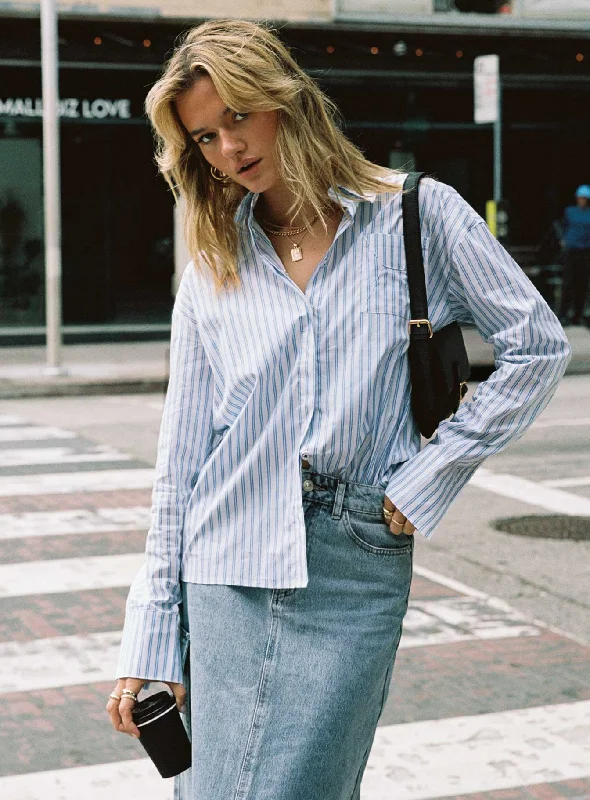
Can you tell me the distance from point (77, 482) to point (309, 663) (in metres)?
7.16

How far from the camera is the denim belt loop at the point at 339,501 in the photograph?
2.38 metres

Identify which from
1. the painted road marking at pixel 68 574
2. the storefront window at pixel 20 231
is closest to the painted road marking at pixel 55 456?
the painted road marking at pixel 68 574

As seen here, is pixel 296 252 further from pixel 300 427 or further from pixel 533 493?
pixel 533 493

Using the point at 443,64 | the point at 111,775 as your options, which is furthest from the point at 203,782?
the point at 443,64

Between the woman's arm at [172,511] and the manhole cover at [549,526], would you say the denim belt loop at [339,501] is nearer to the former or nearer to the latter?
the woman's arm at [172,511]

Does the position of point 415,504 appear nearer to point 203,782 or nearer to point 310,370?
point 310,370

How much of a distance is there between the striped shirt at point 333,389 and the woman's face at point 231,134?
0.09 m

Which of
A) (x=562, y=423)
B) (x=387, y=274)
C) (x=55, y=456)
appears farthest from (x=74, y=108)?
(x=387, y=274)

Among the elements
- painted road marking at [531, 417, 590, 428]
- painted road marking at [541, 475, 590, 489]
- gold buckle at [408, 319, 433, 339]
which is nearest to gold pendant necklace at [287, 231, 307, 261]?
gold buckle at [408, 319, 433, 339]

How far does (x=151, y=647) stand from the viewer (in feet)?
8.21

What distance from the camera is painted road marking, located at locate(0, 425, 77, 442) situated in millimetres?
11352

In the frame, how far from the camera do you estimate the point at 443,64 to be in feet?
67.3

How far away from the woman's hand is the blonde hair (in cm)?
75

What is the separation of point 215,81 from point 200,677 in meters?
1.04
